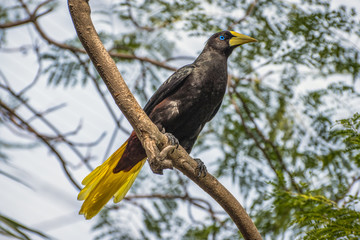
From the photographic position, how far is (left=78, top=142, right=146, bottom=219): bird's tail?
3.31m

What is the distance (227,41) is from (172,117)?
1099 mm

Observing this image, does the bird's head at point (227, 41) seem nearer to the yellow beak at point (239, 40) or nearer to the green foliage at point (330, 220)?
the yellow beak at point (239, 40)

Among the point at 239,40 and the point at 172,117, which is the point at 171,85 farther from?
the point at 239,40

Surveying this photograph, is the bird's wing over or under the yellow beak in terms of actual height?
under

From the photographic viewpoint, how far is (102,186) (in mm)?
3414

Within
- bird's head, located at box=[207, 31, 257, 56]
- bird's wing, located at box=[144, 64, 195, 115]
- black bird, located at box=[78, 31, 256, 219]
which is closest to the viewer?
black bird, located at box=[78, 31, 256, 219]

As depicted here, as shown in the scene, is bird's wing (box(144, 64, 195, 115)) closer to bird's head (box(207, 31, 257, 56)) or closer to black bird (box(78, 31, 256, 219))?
black bird (box(78, 31, 256, 219))

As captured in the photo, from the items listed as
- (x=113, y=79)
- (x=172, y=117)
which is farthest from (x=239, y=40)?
(x=113, y=79)

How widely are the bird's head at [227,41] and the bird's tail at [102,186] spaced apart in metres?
1.24

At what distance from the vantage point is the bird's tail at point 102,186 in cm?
331

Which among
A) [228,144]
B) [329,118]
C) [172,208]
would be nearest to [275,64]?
[329,118]

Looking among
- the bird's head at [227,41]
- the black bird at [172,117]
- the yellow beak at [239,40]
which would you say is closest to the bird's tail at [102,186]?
the black bird at [172,117]

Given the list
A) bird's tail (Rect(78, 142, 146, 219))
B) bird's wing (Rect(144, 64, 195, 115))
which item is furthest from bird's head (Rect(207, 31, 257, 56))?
bird's tail (Rect(78, 142, 146, 219))

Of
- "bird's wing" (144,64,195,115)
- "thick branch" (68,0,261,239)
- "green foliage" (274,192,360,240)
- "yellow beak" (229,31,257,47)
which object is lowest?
"green foliage" (274,192,360,240)
